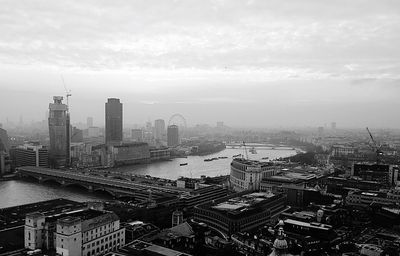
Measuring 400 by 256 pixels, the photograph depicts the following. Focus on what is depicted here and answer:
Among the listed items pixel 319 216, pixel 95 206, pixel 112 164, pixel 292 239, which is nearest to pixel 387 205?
pixel 319 216

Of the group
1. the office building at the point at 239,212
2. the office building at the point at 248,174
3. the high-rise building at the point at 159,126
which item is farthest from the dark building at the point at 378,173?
the high-rise building at the point at 159,126

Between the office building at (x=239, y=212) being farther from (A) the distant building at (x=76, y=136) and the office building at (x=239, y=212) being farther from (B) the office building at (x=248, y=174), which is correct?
(A) the distant building at (x=76, y=136)

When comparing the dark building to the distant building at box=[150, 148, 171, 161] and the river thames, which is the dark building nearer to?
the river thames

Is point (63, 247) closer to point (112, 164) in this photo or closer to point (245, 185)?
point (245, 185)

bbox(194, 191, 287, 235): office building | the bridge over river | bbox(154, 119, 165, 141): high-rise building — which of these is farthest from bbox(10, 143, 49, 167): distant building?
bbox(154, 119, 165, 141): high-rise building

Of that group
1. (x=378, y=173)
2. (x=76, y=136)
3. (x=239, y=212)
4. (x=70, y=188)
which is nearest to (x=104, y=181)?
(x=70, y=188)

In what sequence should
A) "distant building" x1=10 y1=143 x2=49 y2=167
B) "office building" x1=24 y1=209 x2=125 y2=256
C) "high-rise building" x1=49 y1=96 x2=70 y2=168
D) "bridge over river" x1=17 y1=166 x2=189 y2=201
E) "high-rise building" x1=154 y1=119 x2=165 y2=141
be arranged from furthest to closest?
"high-rise building" x1=154 y1=119 x2=165 y2=141, "high-rise building" x1=49 y1=96 x2=70 y2=168, "distant building" x1=10 y1=143 x2=49 y2=167, "bridge over river" x1=17 y1=166 x2=189 y2=201, "office building" x1=24 y1=209 x2=125 y2=256

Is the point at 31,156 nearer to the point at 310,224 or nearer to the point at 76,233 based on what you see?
the point at 76,233
